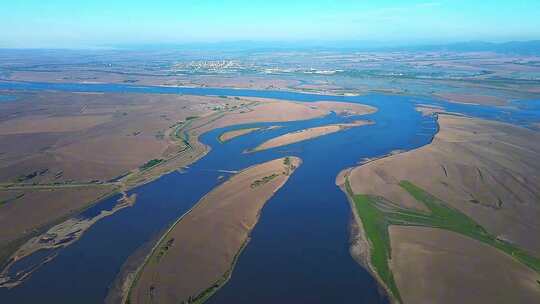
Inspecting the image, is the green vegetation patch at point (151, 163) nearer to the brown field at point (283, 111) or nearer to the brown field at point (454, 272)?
the brown field at point (283, 111)

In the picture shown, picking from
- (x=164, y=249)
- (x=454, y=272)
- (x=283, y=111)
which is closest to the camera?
(x=454, y=272)

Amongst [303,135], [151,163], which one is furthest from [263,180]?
[303,135]

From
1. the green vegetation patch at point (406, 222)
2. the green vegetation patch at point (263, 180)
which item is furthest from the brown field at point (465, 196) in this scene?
the green vegetation patch at point (263, 180)

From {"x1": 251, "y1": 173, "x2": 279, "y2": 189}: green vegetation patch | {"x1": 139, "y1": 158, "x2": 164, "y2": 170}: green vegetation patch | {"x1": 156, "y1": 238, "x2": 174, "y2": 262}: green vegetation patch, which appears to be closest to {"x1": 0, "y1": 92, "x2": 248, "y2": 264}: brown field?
{"x1": 139, "y1": 158, "x2": 164, "y2": 170}: green vegetation patch

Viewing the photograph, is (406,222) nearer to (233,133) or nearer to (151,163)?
(151,163)

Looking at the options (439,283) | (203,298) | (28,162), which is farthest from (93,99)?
(439,283)
